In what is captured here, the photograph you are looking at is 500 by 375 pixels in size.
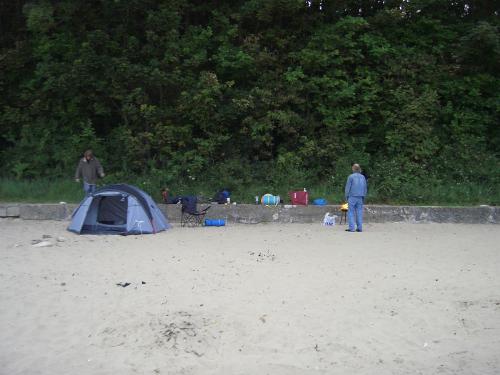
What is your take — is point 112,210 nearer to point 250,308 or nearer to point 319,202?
point 319,202

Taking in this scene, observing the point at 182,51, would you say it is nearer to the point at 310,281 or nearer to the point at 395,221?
the point at 395,221

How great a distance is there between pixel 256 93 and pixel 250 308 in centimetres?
1036

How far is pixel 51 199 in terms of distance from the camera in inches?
559

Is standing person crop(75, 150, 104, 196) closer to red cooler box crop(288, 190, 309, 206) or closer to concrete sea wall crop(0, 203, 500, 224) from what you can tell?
concrete sea wall crop(0, 203, 500, 224)

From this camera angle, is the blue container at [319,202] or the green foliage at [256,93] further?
the green foliage at [256,93]

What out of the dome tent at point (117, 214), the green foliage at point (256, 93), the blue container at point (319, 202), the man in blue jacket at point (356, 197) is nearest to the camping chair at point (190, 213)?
the dome tent at point (117, 214)

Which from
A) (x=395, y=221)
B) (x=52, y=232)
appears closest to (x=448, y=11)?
(x=395, y=221)

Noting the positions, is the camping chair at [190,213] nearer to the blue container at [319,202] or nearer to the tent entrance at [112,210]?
the tent entrance at [112,210]

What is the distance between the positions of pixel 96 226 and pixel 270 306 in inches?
251

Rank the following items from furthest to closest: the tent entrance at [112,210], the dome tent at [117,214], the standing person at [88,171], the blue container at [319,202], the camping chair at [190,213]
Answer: the standing person at [88,171] < the blue container at [319,202] < the camping chair at [190,213] < the tent entrance at [112,210] < the dome tent at [117,214]

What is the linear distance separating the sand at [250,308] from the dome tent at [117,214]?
128cm

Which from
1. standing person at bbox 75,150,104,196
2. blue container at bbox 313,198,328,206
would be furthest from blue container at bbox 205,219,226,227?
standing person at bbox 75,150,104,196

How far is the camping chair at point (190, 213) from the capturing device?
12234 millimetres

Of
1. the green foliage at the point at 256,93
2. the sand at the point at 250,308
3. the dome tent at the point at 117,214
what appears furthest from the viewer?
the green foliage at the point at 256,93
